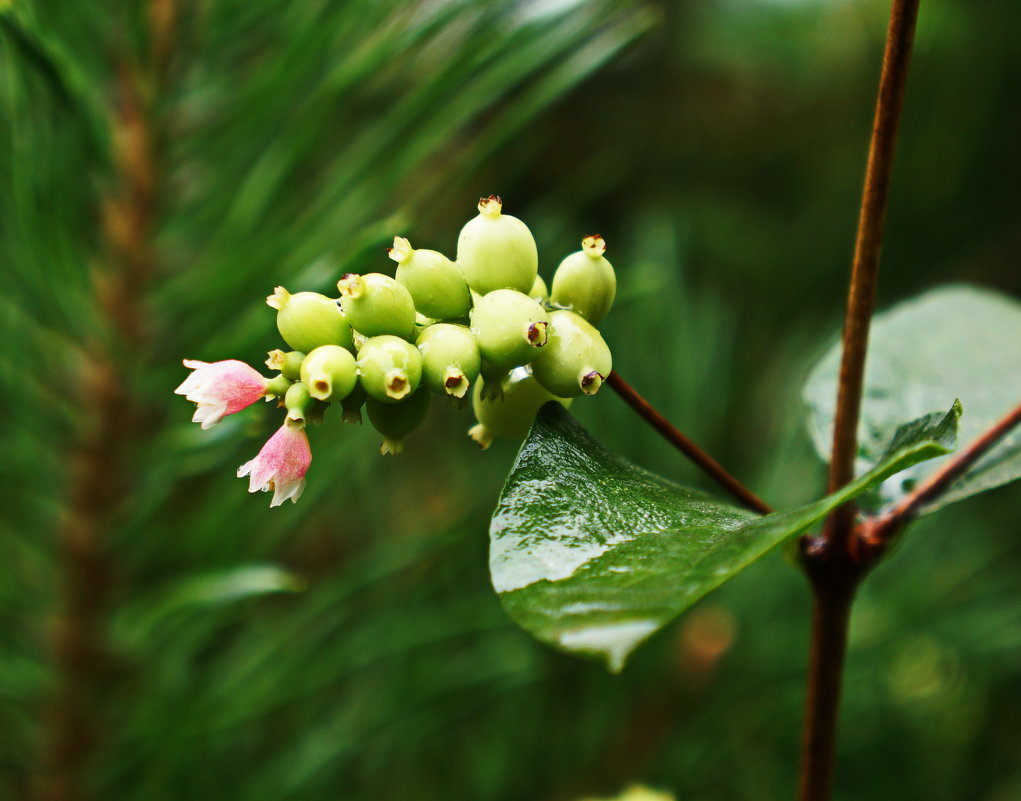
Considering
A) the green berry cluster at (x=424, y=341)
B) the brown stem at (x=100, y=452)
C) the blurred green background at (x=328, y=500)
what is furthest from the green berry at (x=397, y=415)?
the brown stem at (x=100, y=452)

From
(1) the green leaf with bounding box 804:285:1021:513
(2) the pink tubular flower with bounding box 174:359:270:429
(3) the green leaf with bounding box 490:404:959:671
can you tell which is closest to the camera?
(3) the green leaf with bounding box 490:404:959:671

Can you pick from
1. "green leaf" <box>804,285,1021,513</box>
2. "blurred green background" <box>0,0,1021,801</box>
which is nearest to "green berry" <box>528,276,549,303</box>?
"blurred green background" <box>0,0,1021,801</box>

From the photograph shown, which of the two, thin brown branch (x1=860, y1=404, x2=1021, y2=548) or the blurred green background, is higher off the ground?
the blurred green background

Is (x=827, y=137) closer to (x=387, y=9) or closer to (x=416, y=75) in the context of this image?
(x=416, y=75)

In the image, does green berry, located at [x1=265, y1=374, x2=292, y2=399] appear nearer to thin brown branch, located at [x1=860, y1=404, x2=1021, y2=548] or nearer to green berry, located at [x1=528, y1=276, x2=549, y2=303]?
green berry, located at [x1=528, y1=276, x2=549, y2=303]

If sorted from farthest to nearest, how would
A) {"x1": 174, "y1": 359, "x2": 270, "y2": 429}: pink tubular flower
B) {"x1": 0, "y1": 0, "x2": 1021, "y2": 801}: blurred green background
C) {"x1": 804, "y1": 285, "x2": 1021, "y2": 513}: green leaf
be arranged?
1. {"x1": 0, "y1": 0, "x2": 1021, "y2": 801}: blurred green background
2. {"x1": 804, "y1": 285, "x2": 1021, "y2": 513}: green leaf
3. {"x1": 174, "y1": 359, "x2": 270, "y2": 429}: pink tubular flower

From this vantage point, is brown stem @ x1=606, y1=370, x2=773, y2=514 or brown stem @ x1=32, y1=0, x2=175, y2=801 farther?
brown stem @ x1=32, y1=0, x2=175, y2=801
